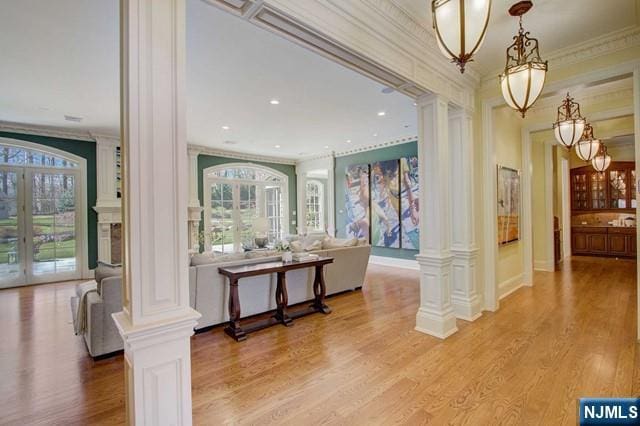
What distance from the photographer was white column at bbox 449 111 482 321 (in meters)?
3.77

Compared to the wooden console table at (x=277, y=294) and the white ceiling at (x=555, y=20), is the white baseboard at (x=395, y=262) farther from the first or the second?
the white ceiling at (x=555, y=20)

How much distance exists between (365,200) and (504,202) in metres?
3.83

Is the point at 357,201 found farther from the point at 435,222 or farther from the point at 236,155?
the point at 435,222

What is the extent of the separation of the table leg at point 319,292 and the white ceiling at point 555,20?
3097mm

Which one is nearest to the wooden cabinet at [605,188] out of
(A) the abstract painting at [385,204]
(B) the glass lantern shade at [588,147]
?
(B) the glass lantern shade at [588,147]

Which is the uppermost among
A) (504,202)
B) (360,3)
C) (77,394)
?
(360,3)

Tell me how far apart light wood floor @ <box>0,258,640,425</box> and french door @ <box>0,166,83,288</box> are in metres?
2.46

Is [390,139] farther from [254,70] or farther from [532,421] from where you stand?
[532,421]

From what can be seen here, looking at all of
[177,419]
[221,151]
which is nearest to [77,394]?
[177,419]

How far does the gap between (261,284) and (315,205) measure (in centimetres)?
632

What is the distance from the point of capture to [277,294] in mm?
3779

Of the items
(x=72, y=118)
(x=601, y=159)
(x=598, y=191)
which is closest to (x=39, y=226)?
(x=72, y=118)

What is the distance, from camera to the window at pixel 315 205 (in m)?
9.80

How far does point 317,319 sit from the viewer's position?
3.83 m
